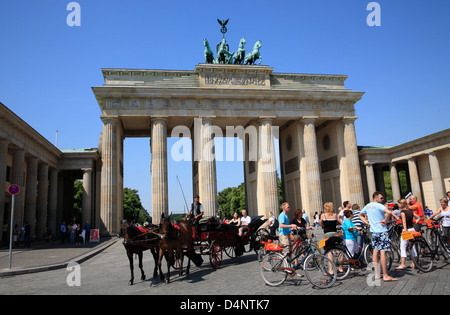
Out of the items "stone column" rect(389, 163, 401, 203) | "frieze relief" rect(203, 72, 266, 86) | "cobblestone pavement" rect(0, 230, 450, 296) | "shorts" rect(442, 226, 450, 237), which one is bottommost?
"cobblestone pavement" rect(0, 230, 450, 296)

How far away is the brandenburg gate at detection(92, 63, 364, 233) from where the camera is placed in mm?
31609

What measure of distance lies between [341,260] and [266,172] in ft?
82.1

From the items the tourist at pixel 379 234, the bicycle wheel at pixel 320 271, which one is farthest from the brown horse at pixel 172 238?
the tourist at pixel 379 234

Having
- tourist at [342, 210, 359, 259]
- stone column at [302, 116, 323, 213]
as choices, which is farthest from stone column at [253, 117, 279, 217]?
tourist at [342, 210, 359, 259]

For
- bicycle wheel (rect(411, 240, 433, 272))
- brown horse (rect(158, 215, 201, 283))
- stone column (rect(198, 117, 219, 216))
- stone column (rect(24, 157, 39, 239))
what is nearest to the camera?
bicycle wheel (rect(411, 240, 433, 272))

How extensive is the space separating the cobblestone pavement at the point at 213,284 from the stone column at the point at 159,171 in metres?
18.5

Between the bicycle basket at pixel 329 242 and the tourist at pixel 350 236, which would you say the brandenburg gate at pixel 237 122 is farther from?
the bicycle basket at pixel 329 242

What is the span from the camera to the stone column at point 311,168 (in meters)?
33.7

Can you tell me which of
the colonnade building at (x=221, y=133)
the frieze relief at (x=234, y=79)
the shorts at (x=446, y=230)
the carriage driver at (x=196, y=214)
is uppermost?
the frieze relief at (x=234, y=79)

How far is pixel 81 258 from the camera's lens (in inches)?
597

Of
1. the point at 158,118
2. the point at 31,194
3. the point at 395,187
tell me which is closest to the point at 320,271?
the point at 31,194

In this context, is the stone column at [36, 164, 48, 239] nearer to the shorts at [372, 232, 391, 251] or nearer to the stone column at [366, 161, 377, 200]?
the shorts at [372, 232, 391, 251]

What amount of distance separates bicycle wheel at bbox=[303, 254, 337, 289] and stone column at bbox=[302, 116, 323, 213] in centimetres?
2648
